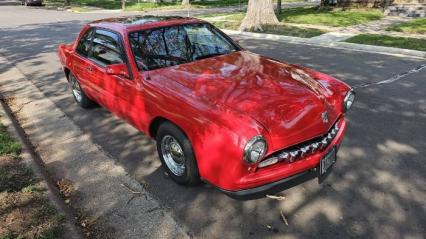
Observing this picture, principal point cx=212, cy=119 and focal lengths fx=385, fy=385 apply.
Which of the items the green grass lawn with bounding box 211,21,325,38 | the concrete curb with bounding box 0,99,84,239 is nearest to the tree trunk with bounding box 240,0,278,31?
→ the green grass lawn with bounding box 211,21,325,38

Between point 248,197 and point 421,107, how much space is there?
4.34 m

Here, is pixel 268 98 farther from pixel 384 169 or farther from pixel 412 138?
pixel 412 138

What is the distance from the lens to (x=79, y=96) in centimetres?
662

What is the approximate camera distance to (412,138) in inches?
199

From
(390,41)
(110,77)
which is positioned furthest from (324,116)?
(390,41)

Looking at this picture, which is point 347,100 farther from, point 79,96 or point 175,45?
point 79,96

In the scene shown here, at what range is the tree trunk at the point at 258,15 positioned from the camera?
1593 centimetres

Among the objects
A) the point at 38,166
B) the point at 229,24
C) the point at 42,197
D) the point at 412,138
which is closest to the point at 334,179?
the point at 412,138

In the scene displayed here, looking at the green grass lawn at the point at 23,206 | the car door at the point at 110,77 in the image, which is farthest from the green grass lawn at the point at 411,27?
the green grass lawn at the point at 23,206

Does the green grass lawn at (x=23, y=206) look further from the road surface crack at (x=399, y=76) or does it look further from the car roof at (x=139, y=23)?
the road surface crack at (x=399, y=76)

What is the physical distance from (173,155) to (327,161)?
155 cm

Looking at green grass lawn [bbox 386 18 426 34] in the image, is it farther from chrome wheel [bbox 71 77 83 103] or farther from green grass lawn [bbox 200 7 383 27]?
chrome wheel [bbox 71 77 83 103]

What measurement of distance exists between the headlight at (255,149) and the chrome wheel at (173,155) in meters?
0.96

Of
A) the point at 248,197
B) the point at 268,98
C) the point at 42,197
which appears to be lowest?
the point at 42,197
